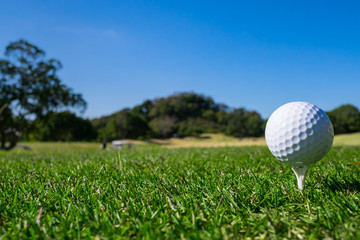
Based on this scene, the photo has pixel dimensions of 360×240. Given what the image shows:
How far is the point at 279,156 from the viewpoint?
6.93ft

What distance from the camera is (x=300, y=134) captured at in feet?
6.44

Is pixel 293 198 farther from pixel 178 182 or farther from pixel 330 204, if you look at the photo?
pixel 178 182

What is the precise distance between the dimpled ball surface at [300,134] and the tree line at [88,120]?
63.6 ft

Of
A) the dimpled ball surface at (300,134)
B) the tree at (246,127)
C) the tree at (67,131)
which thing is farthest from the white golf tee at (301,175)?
the tree at (246,127)

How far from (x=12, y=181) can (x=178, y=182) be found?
1.75 meters

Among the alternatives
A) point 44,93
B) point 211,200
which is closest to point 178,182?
point 211,200

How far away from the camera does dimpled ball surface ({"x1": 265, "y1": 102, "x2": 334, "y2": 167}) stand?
1928mm

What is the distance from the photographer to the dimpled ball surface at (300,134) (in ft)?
6.32

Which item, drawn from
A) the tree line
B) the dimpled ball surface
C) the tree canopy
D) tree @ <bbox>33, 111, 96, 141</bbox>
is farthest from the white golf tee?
the tree canopy

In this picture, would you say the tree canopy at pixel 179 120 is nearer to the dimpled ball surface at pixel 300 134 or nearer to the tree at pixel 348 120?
the tree at pixel 348 120

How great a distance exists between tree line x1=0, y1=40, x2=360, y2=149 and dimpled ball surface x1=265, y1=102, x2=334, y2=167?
63.6 ft

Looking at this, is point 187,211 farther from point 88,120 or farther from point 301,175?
point 88,120

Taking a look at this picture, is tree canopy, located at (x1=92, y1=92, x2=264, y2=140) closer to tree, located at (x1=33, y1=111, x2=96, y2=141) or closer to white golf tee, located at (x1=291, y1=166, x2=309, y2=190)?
tree, located at (x1=33, y1=111, x2=96, y2=141)

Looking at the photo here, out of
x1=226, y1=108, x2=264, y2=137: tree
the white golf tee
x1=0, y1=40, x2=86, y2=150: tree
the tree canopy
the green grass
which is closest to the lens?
the green grass
